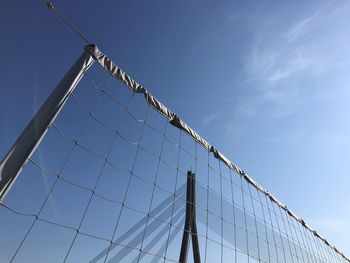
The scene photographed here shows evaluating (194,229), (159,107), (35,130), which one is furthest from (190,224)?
(35,130)

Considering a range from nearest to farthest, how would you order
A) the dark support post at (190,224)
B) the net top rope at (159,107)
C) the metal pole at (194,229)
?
the net top rope at (159,107)
the dark support post at (190,224)
the metal pole at (194,229)

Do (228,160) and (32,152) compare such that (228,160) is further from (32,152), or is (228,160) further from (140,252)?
(32,152)

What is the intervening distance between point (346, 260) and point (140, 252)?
35.4ft

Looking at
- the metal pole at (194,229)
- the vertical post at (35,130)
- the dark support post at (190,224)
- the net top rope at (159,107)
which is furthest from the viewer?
the metal pole at (194,229)

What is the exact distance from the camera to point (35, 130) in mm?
1655

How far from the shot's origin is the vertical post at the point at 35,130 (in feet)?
4.84

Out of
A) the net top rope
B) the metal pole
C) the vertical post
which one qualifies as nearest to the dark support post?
the metal pole

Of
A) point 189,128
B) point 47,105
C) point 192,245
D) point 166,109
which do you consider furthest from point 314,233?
point 47,105

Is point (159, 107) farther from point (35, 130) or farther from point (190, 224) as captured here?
point (190, 224)

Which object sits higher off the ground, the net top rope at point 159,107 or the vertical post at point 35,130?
the net top rope at point 159,107

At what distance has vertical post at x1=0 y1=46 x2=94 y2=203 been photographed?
4.84 ft

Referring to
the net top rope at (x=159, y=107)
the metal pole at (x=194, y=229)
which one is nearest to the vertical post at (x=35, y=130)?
the net top rope at (x=159, y=107)

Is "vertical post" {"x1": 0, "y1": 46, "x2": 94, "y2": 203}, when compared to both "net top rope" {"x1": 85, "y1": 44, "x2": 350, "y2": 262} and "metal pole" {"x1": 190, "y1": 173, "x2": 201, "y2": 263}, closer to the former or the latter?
"net top rope" {"x1": 85, "y1": 44, "x2": 350, "y2": 262}

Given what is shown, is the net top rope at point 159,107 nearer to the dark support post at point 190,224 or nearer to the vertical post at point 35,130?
the vertical post at point 35,130
